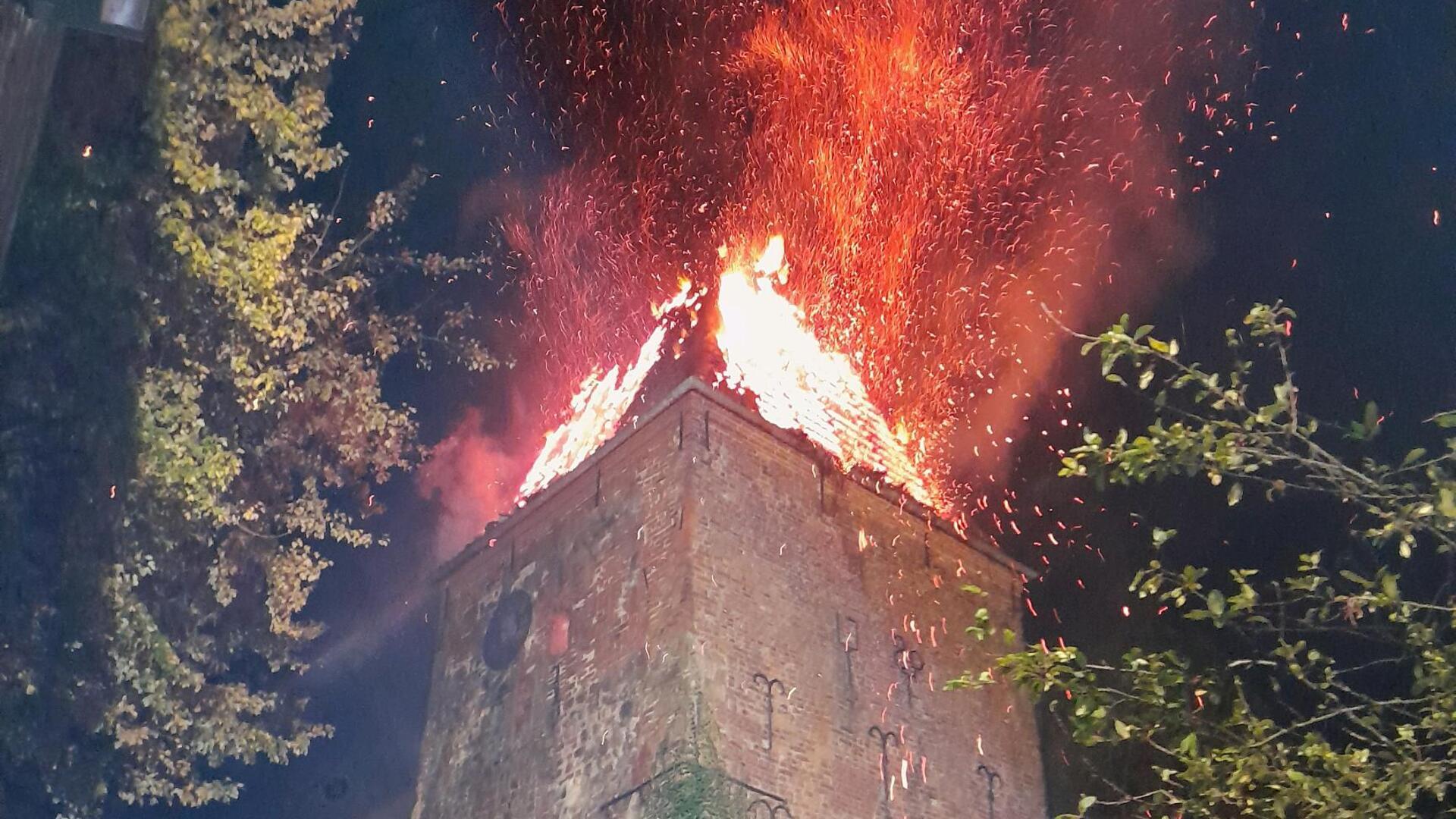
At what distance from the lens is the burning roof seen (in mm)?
14000

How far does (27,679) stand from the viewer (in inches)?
412

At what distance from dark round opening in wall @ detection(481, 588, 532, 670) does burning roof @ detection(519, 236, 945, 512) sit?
1.34 m

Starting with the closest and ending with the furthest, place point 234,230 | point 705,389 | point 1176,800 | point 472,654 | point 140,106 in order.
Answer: point 1176,800, point 140,106, point 234,230, point 705,389, point 472,654

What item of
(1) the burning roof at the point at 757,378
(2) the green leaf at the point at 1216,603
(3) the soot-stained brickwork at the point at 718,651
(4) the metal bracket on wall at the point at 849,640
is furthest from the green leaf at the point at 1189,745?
(1) the burning roof at the point at 757,378

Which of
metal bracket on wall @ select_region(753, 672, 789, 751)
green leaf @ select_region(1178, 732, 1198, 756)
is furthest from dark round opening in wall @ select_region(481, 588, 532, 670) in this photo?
green leaf @ select_region(1178, 732, 1198, 756)

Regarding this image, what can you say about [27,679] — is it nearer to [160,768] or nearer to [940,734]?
[160,768]

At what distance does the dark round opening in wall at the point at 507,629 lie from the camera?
13.9 meters

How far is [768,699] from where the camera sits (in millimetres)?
11781

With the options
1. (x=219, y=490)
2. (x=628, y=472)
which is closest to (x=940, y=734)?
(x=628, y=472)

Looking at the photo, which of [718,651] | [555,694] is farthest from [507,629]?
[718,651]

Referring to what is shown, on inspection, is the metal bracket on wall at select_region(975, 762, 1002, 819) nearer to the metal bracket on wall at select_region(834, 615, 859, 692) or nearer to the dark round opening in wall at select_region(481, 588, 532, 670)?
the metal bracket on wall at select_region(834, 615, 859, 692)

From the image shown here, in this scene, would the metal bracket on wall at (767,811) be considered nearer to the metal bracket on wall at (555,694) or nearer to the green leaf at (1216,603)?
the metal bracket on wall at (555,694)

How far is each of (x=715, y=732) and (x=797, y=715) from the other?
1.17 m

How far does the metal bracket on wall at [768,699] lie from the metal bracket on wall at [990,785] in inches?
122
